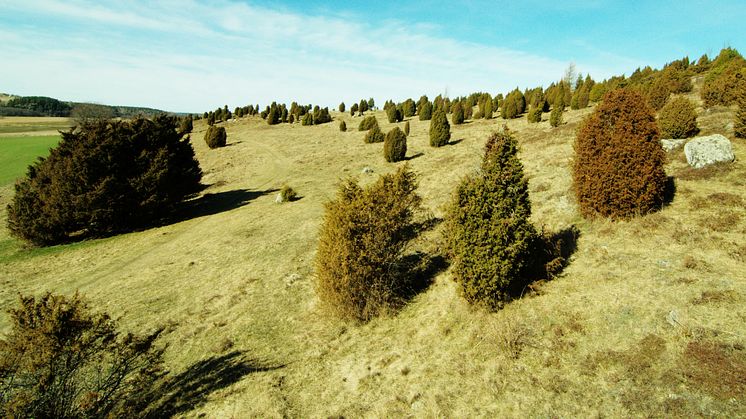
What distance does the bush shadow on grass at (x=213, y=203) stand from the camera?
28.1 meters

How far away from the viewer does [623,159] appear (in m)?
11.6

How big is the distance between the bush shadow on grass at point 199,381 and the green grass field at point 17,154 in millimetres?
49097

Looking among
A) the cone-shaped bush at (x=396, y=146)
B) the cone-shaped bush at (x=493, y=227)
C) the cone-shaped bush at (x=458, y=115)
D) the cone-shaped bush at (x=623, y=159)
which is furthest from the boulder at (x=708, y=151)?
the cone-shaped bush at (x=458, y=115)

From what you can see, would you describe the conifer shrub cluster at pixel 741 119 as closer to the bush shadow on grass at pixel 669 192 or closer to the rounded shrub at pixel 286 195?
the bush shadow on grass at pixel 669 192

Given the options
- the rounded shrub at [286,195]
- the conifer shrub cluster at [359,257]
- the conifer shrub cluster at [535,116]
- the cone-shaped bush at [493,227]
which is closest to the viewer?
the cone-shaped bush at [493,227]

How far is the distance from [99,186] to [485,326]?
2697 cm

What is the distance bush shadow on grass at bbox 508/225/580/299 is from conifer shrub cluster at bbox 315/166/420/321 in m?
3.79

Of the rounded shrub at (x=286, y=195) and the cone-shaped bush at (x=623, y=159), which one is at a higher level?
the cone-shaped bush at (x=623, y=159)

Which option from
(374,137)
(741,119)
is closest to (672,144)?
(741,119)

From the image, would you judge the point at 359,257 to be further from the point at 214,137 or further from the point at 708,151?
the point at 214,137

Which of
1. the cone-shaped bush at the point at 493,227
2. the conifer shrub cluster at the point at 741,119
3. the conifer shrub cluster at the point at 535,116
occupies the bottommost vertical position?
the cone-shaped bush at the point at 493,227

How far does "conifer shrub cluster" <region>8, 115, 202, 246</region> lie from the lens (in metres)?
24.0

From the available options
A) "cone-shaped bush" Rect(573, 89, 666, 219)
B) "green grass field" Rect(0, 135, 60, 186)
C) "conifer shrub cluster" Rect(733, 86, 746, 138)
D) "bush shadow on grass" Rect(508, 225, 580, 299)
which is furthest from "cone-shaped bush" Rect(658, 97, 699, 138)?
"green grass field" Rect(0, 135, 60, 186)

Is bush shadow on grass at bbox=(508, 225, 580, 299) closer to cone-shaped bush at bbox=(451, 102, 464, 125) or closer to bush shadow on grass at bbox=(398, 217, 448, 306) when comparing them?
bush shadow on grass at bbox=(398, 217, 448, 306)
